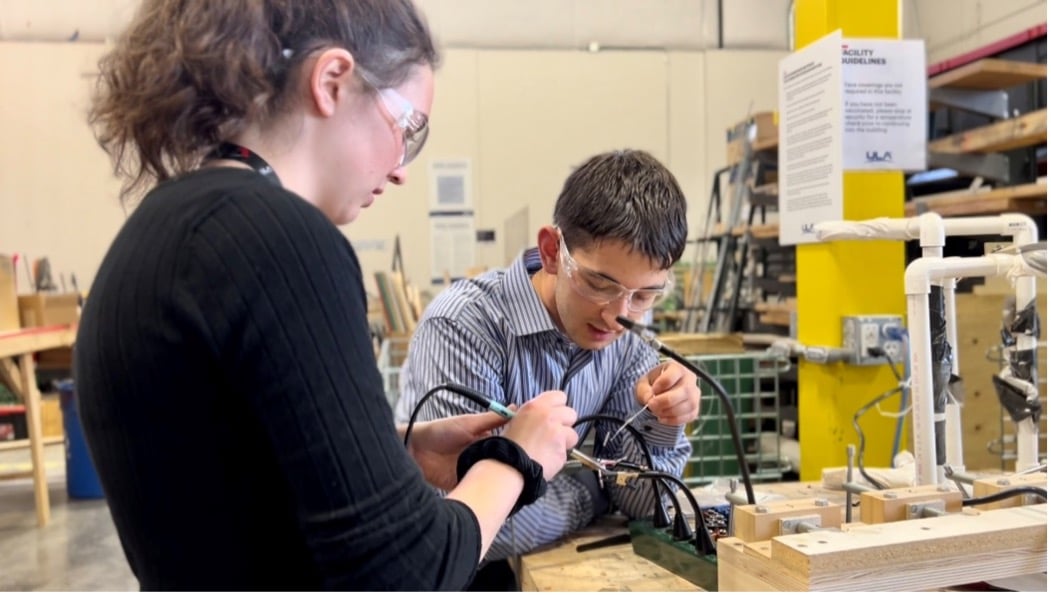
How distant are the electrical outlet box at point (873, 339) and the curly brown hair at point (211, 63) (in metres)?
1.52

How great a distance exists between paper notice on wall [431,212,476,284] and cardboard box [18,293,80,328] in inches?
99.3

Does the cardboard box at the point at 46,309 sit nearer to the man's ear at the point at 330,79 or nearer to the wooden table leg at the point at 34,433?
the wooden table leg at the point at 34,433

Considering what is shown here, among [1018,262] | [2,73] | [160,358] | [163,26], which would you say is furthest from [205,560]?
[2,73]

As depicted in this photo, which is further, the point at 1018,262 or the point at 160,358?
the point at 1018,262

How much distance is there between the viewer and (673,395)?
1.27m

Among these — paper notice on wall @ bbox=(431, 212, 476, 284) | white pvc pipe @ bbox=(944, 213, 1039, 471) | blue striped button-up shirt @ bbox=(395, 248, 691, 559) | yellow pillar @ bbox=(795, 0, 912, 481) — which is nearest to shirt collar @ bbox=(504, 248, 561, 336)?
blue striped button-up shirt @ bbox=(395, 248, 691, 559)

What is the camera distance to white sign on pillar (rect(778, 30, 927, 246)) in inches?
70.2

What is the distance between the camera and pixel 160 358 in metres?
0.55

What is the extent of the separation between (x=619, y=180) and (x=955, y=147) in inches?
79.5

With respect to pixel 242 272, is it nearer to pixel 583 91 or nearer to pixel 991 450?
pixel 991 450

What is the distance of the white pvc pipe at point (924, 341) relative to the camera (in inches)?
42.1

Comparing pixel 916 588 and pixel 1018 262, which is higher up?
pixel 1018 262

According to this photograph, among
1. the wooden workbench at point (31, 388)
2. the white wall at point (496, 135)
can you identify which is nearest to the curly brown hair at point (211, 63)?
the wooden workbench at point (31, 388)

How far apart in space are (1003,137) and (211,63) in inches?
103
